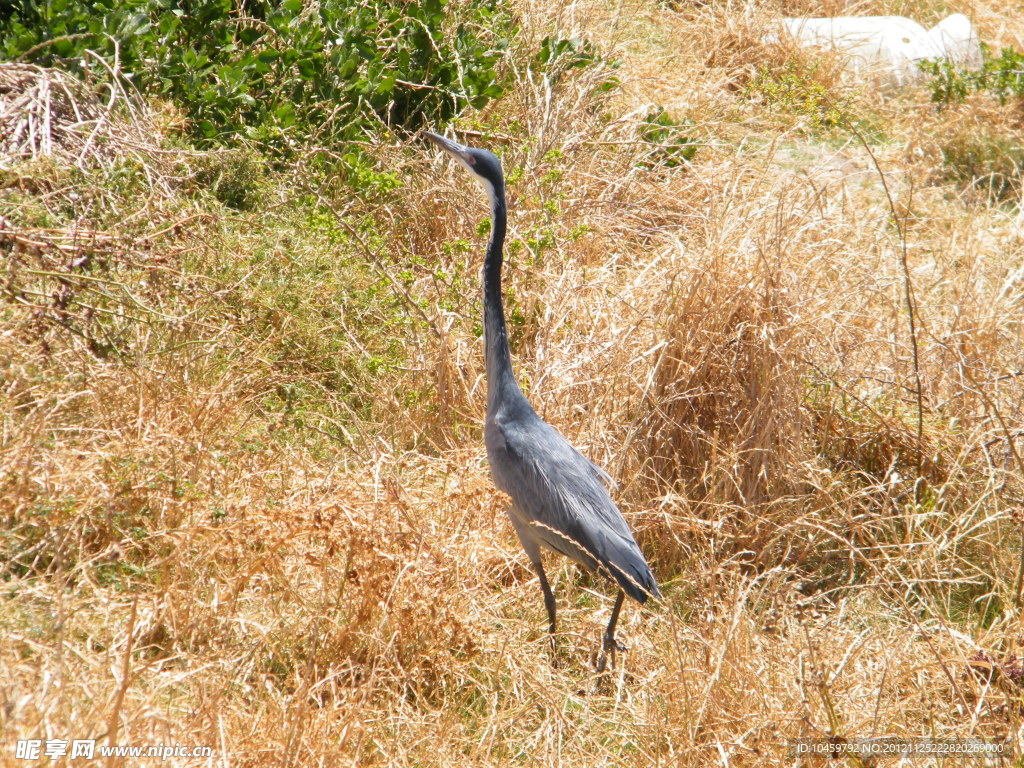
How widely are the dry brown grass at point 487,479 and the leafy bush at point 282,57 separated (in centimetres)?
55

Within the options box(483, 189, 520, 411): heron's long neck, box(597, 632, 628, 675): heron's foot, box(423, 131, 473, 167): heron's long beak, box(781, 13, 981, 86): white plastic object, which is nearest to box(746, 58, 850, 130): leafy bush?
box(781, 13, 981, 86): white plastic object

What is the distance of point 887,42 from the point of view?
30.2 feet

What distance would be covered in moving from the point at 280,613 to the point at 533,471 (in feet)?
3.23

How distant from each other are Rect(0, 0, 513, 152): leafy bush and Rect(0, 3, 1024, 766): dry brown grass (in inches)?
21.5

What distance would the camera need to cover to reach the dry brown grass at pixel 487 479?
2891 mm

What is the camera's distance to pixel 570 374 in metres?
4.36

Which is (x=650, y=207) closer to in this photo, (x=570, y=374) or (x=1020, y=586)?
(x=570, y=374)

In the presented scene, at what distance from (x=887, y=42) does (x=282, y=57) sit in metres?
6.24

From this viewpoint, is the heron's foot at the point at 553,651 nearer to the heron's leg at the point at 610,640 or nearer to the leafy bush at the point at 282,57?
the heron's leg at the point at 610,640

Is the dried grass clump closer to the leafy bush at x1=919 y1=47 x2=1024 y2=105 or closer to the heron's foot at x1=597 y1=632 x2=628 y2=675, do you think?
the heron's foot at x1=597 y1=632 x2=628 y2=675

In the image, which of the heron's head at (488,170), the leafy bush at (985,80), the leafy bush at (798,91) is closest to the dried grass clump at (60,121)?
the heron's head at (488,170)

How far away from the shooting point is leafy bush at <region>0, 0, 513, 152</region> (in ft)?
16.4

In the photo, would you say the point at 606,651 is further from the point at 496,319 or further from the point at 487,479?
the point at 496,319

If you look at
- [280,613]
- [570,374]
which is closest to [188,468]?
[280,613]
